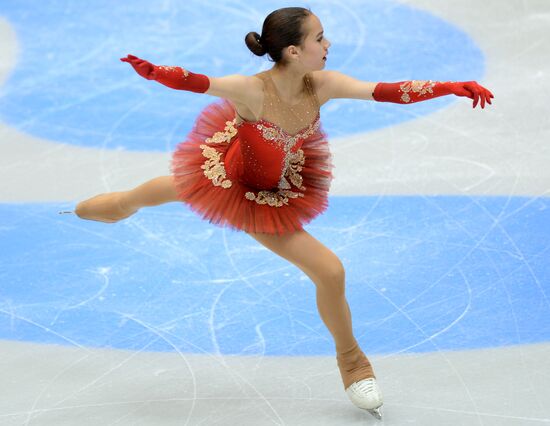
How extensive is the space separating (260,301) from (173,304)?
1.31 feet

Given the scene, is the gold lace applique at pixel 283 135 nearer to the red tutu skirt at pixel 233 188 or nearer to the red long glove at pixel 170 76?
the red tutu skirt at pixel 233 188

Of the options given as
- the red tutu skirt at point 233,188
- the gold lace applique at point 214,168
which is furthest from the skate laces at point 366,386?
the gold lace applique at point 214,168

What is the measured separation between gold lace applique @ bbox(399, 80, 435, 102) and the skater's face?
32 cm

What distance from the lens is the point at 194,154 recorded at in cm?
404

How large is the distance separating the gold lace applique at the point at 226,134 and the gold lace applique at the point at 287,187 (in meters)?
0.26

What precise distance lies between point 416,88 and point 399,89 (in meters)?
0.06

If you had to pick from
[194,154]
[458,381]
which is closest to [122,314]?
[194,154]

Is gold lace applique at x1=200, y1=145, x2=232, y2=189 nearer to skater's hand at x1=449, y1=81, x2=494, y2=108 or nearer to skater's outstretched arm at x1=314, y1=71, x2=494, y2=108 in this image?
skater's outstretched arm at x1=314, y1=71, x2=494, y2=108

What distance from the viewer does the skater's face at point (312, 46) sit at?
12.2ft

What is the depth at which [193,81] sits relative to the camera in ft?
11.6

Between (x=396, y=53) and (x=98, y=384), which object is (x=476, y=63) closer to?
(x=396, y=53)

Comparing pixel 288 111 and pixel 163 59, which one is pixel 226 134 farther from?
pixel 163 59

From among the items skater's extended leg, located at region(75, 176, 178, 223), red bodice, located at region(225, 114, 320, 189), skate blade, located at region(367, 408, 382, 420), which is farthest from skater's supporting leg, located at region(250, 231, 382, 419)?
skater's extended leg, located at region(75, 176, 178, 223)

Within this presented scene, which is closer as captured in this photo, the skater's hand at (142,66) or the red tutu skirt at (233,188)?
the skater's hand at (142,66)
